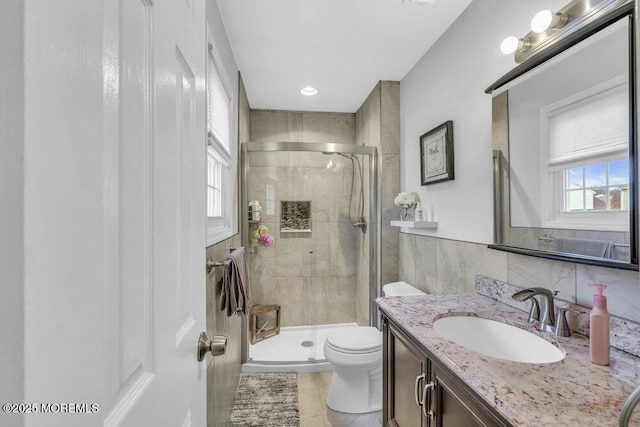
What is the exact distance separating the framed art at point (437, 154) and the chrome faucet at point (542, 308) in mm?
914

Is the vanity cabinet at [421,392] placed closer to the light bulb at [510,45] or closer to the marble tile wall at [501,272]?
the marble tile wall at [501,272]

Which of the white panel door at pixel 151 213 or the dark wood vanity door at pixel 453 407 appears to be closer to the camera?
the white panel door at pixel 151 213

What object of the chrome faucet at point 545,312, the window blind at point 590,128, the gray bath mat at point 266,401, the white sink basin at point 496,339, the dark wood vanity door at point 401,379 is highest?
the window blind at point 590,128

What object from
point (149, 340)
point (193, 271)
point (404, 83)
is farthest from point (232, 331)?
point (404, 83)

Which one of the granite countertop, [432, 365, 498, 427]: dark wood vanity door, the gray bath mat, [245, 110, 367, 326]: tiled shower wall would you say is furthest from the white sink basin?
[245, 110, 367, 326]: tiled shower wall

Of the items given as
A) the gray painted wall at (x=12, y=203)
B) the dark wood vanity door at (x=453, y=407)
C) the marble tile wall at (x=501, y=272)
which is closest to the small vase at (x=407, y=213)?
the marble tile wall at (x=501, y=272)

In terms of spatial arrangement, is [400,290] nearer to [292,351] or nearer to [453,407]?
[292,351]

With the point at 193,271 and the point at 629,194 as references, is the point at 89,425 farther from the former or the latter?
the point at 629,194

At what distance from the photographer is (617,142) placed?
0.97 metres

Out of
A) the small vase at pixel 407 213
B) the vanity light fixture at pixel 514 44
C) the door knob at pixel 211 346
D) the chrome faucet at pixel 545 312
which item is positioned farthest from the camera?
the small vase at pixel 407 213

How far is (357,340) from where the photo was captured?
211 centimetres

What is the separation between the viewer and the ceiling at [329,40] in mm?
1735

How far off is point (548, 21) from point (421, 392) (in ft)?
4.84

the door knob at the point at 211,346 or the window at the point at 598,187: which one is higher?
the window at the point at 598,187
